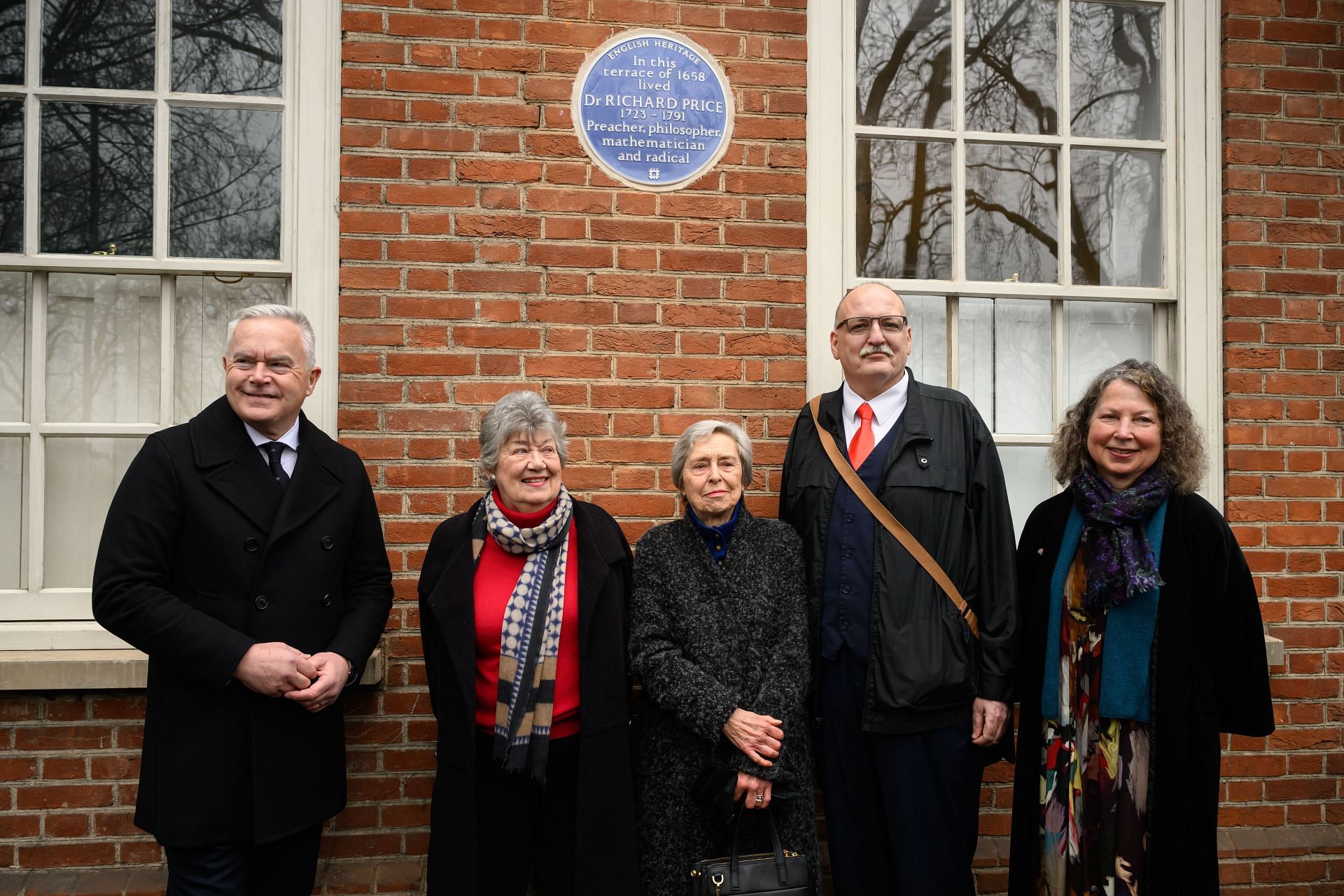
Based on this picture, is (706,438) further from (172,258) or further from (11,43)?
(11,43)

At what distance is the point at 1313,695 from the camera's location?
3.32 metres

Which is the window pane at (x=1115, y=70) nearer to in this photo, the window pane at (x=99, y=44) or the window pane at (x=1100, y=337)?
the window pane at (x=1100, y=337)

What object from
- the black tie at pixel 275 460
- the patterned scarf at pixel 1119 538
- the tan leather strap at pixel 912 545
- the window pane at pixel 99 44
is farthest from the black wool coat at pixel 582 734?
the window pane at pixel 99 44

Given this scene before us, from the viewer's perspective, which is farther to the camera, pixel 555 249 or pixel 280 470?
pixel 555 249

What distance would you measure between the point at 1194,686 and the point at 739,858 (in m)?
1.32

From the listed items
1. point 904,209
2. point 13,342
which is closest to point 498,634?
point 13,342

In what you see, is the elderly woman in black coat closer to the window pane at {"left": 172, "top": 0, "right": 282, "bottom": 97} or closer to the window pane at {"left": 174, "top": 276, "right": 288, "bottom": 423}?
the window pane at {"left": 174, "top": 276, "right": 288, "bottom": 423}

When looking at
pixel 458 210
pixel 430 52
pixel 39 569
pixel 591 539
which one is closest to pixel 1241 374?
pixel 591 539

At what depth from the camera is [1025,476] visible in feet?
11.2

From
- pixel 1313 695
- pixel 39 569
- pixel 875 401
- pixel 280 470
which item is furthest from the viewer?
Result: pixel 1313 695

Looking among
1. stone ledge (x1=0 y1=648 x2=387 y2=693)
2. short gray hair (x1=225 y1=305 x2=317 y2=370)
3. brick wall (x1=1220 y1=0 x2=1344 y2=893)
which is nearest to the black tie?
short gray hair (x1=225 y1=305 x2=317 y2=370)

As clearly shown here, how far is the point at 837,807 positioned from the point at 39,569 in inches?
109

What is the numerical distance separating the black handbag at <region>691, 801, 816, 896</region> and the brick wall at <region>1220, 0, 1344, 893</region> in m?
1.99

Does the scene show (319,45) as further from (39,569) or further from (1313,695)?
(1313,695)
